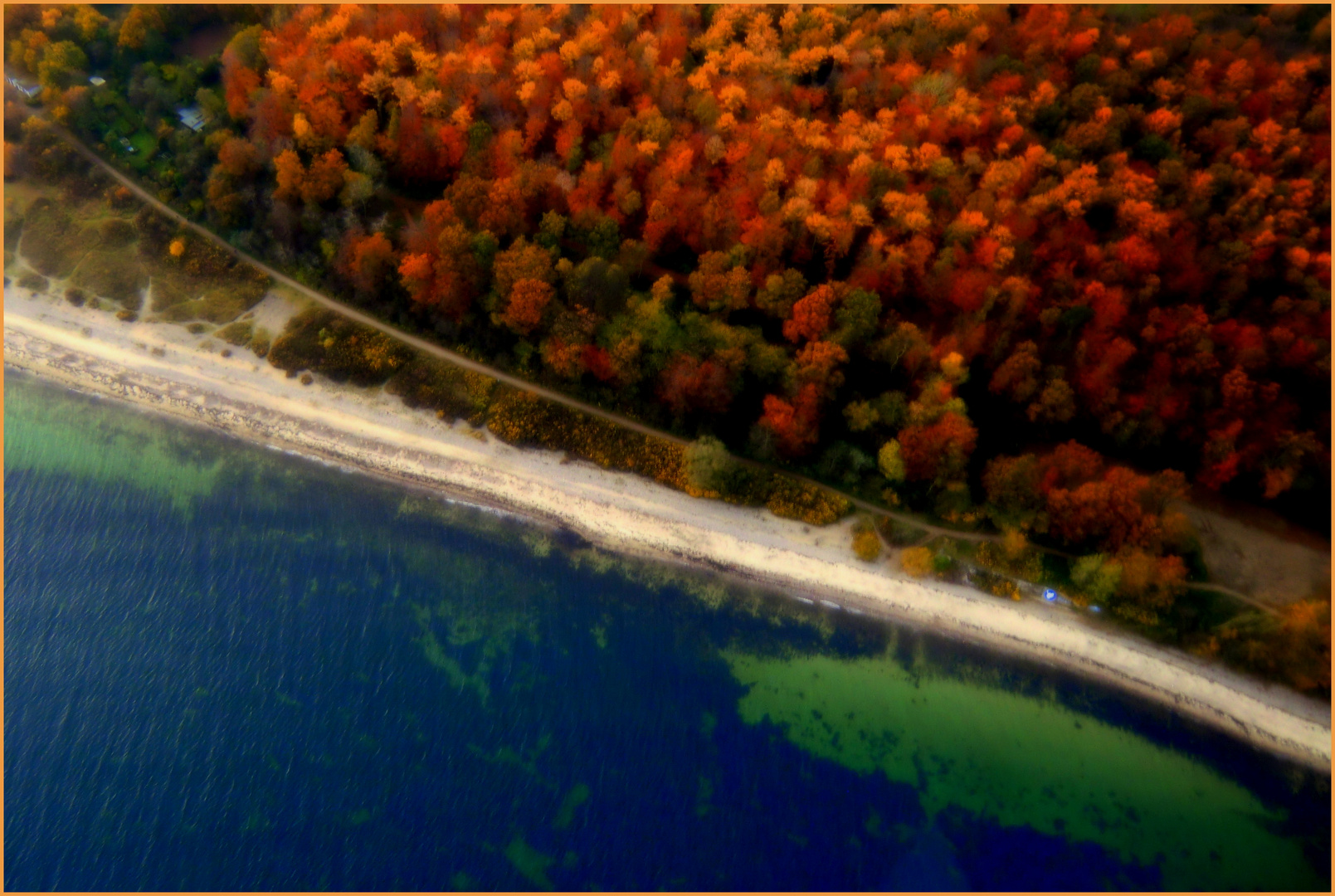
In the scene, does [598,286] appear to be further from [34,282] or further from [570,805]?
[34,282]

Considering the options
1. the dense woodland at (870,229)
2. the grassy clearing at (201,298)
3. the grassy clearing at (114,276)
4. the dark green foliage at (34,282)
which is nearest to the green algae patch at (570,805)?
the dense woodland at (870,229)

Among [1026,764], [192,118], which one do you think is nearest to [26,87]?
[192,118]

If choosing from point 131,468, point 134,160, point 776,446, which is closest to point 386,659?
point 131,468

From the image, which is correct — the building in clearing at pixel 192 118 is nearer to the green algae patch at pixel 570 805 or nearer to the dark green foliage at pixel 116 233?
the dark green foliage at pixel 116 233

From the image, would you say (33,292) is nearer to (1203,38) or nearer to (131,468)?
(131,468)

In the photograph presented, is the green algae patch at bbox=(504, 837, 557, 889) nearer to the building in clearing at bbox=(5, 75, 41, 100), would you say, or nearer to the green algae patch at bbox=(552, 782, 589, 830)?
the green algae patch at bbox=(552, 782, 589, 830)

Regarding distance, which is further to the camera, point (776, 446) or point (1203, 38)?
point (1203, 38)

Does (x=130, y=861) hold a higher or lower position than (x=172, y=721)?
lower
